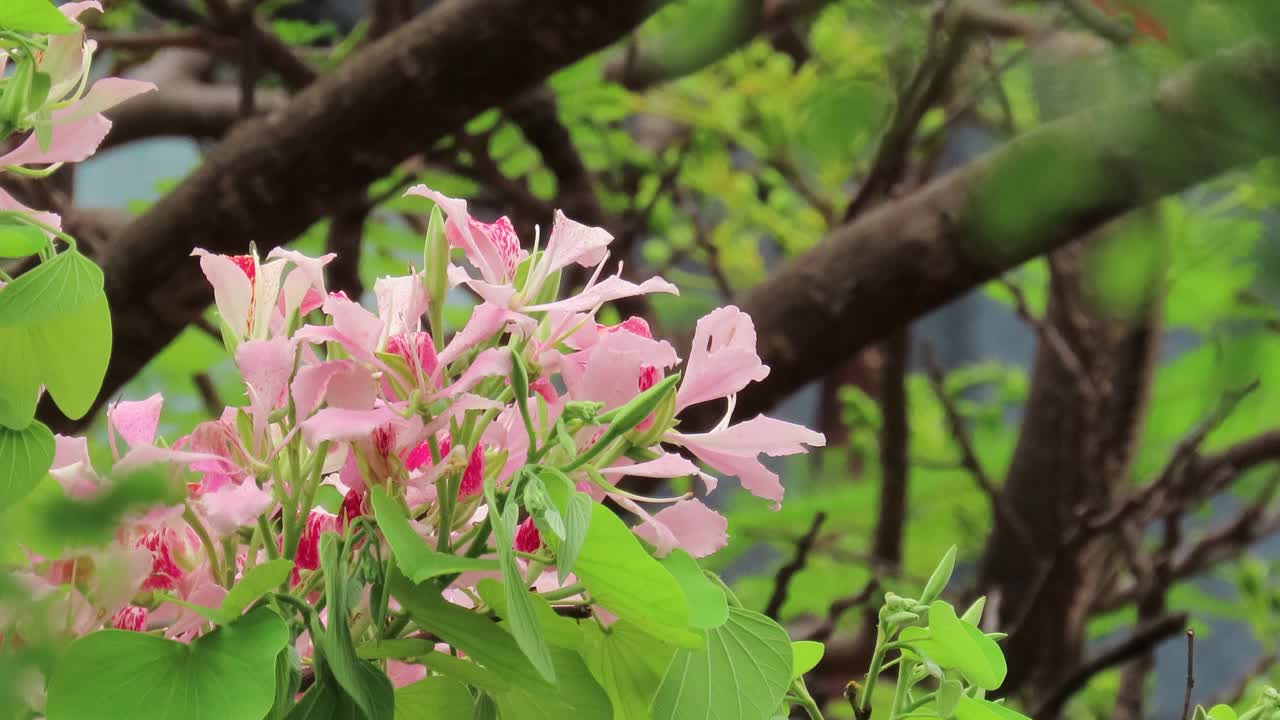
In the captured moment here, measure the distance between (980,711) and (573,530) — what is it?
0.34 ft

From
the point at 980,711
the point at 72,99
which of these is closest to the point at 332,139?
the point at 72,99

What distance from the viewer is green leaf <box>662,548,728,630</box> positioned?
233mm

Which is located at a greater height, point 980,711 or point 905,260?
point 980,711

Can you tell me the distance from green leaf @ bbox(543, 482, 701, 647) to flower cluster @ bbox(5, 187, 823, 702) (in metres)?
0.01

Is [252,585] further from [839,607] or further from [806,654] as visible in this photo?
[839,607]

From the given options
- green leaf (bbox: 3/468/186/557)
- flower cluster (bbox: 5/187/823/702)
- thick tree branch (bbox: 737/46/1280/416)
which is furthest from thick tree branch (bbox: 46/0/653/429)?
green leaf (bbox: 3/468/186/557)

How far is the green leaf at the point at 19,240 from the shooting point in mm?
251

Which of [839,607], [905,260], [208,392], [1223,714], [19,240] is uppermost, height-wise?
[19,240]

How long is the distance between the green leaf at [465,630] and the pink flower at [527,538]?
0.03 meters

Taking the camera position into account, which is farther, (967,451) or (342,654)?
(967,451)

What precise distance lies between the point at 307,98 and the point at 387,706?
55cm

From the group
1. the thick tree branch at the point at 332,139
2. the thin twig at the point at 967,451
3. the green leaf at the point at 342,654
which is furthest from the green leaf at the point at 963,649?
the thin twig at the point at 967,451

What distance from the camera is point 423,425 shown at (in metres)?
0.24

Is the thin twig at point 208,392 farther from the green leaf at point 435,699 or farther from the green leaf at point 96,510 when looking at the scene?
the green leaf at point 96,510
